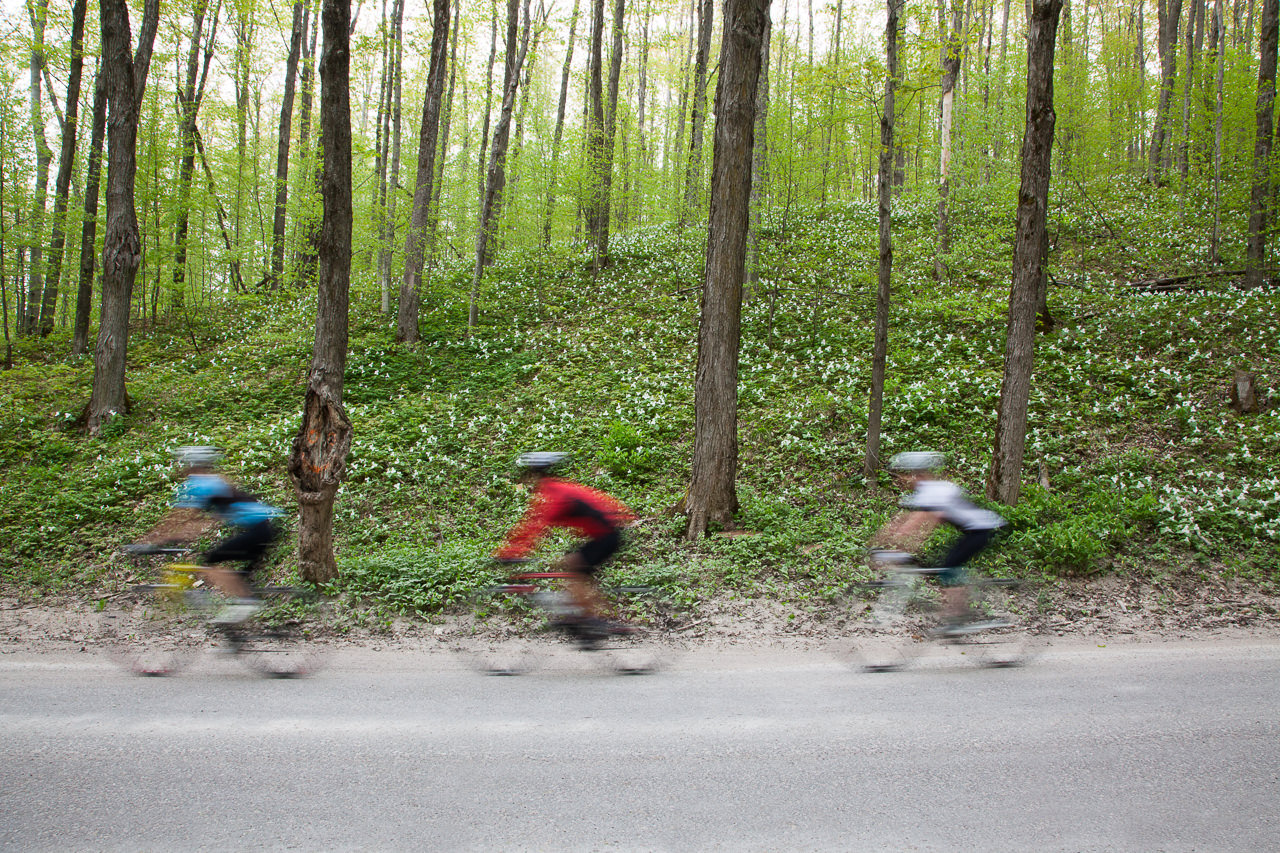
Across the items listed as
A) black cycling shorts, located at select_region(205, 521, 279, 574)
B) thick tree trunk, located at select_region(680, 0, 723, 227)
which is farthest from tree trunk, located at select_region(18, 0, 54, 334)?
thick tree trunk, located at select_region(680, 0, 723, 227)

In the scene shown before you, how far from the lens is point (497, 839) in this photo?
135 inches

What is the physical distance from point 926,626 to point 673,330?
11300 mm

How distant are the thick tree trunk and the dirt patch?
16.5 meters

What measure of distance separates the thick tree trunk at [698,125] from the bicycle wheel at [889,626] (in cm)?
1644

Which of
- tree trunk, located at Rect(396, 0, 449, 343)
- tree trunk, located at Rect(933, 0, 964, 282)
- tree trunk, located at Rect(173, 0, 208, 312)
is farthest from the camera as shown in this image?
tree trunk, located at Rect(173, 0, 208, 312)

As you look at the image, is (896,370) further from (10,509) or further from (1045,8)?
(10,509)

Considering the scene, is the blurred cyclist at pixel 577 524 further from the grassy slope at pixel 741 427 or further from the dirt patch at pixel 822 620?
the grassy slope at pixel 741 427

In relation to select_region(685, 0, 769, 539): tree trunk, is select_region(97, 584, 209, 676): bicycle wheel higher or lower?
→ lower

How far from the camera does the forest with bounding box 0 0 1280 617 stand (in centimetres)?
818

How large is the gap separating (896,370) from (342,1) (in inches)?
446

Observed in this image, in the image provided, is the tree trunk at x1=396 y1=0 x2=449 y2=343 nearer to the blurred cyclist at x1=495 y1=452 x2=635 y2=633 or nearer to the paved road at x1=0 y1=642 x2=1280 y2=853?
the paved road at x1=0 y1=642 x2=1280 y2=853

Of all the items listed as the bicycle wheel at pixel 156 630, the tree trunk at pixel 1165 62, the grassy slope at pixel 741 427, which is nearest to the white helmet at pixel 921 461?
the grassy slope at pixel 741 427

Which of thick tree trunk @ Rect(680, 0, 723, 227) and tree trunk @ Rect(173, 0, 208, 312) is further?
thick tree trunk @ Rect(680, 0, 723, 227)

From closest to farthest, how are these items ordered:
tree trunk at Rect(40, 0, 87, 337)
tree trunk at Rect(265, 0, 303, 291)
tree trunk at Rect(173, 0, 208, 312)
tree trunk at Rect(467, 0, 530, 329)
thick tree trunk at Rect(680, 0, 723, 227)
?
tree trunk at Rect(40, 0, 87, 337), tree trunk at Rect(467, 0, 530, 329), tree trunk at Rect(173, 0, 208, 312), thick tree trunk at Rect(680, 0, 723, 227), tree trunk at Rect(265, 0, 303, 291)
